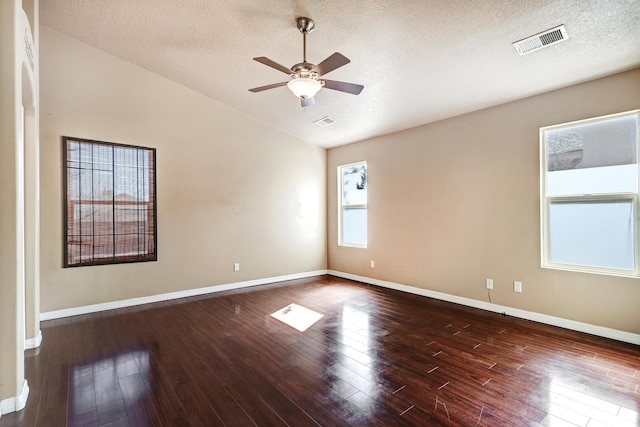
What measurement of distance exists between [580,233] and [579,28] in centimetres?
209

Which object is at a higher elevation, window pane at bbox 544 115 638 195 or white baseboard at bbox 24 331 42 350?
window pane at bbox 544 115 638 195

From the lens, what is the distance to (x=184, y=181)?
4.79 meters

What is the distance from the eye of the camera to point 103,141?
414 cm

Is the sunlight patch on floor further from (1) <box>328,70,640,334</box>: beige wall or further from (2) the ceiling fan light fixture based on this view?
(2) the ceiling fan light fixture

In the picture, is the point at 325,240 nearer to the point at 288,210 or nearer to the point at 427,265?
the point at 288,210

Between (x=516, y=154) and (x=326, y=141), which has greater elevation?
(x=326, y=141)

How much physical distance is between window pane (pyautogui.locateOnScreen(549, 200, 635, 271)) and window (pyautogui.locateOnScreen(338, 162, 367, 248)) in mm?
3002

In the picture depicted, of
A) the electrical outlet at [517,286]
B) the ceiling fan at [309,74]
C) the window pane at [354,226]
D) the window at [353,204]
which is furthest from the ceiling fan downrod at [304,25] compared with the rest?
the electrical outlet at [517,286]

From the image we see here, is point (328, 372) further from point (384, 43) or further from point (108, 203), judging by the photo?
point (108, 203)

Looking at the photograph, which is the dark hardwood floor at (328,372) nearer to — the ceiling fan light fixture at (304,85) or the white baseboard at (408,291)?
the white baseboard at (408,291)

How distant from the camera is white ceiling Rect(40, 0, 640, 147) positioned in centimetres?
255

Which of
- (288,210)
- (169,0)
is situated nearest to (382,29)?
(169,0)

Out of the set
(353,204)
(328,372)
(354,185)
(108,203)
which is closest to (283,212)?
(353,204)

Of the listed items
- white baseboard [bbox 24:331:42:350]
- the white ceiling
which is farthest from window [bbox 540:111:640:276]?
white baseboard [bbox 24:331:42:350]
